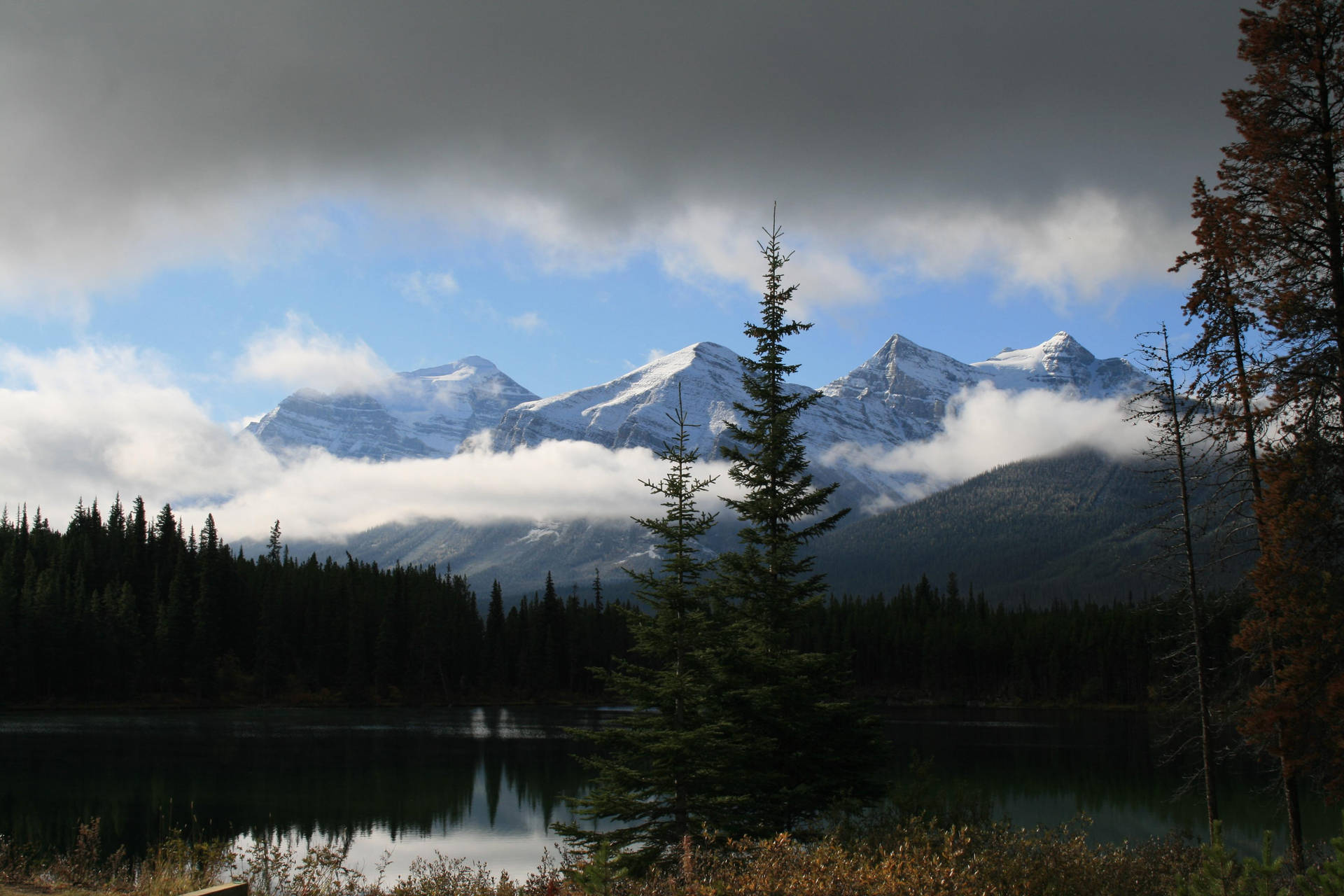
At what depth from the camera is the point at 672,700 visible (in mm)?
22266

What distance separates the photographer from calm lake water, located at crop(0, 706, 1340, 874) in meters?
36.9

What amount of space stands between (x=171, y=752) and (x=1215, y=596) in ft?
190

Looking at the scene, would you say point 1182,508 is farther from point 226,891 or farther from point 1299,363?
point 226,891

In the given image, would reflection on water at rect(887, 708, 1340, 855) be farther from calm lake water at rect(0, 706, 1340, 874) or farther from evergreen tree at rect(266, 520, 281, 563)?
evergreen tree at rect(266, 520, 281, 563)

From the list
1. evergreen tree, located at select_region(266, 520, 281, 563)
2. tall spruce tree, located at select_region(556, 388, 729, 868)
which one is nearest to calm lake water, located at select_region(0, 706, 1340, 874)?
tall spruce tree, located at select_region(556, 388, 729, 868)

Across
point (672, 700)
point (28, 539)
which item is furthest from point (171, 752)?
point (28, 539)

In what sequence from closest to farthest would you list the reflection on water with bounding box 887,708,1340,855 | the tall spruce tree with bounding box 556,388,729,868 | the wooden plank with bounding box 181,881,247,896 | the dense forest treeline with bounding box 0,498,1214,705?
the wooden plank with bounding box 181,881,247,896
the tall spruce tree with bounding box 556,388,729,868
the reflection on water with bounding box 887,708,1340,855
the dense forest treeline with bounding box 0,498,1214,705

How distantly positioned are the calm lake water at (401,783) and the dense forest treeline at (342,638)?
693 inches

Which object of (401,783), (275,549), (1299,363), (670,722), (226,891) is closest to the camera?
(226,891)

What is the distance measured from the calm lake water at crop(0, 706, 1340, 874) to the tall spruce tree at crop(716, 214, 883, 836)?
3.35 meters

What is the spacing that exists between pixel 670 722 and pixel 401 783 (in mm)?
34323

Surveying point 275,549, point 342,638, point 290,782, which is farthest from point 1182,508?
point 275,549

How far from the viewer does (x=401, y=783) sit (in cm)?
5106

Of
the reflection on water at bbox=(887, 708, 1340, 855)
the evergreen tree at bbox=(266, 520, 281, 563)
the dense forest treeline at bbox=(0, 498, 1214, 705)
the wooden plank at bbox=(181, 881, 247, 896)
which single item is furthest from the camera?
the evergreen tree at bbox=(266, 520, 281, 563)
